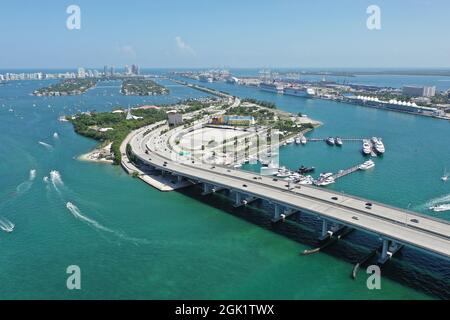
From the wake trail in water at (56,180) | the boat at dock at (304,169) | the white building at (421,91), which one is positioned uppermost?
the white building at (421,91)

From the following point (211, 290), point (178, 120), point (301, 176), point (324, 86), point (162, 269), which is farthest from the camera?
point (324, 86)

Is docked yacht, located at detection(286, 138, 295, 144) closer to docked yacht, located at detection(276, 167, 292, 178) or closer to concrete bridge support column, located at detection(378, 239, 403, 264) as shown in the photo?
docked yacht, located at detection(276, 167, 292, 178)

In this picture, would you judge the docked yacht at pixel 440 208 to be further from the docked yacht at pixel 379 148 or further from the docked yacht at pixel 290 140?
the docked yacht at pixel 290 140

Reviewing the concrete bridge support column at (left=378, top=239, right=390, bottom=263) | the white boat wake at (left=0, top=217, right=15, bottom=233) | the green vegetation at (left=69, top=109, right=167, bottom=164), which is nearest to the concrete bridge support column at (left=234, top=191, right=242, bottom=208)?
the concrete bridge support column at (left=378, top=239, right=390, bottom=263)

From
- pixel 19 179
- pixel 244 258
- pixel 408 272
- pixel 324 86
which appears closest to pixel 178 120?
pixel 19 179

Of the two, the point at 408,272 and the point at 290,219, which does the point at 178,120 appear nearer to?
the point at 290,219

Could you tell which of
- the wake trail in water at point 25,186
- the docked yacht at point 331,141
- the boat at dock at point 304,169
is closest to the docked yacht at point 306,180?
the boat at dock at point 304,169

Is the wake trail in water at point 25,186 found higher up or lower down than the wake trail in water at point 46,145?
lower down

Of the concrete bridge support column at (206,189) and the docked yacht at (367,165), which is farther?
the docked yacht at (367,165)
